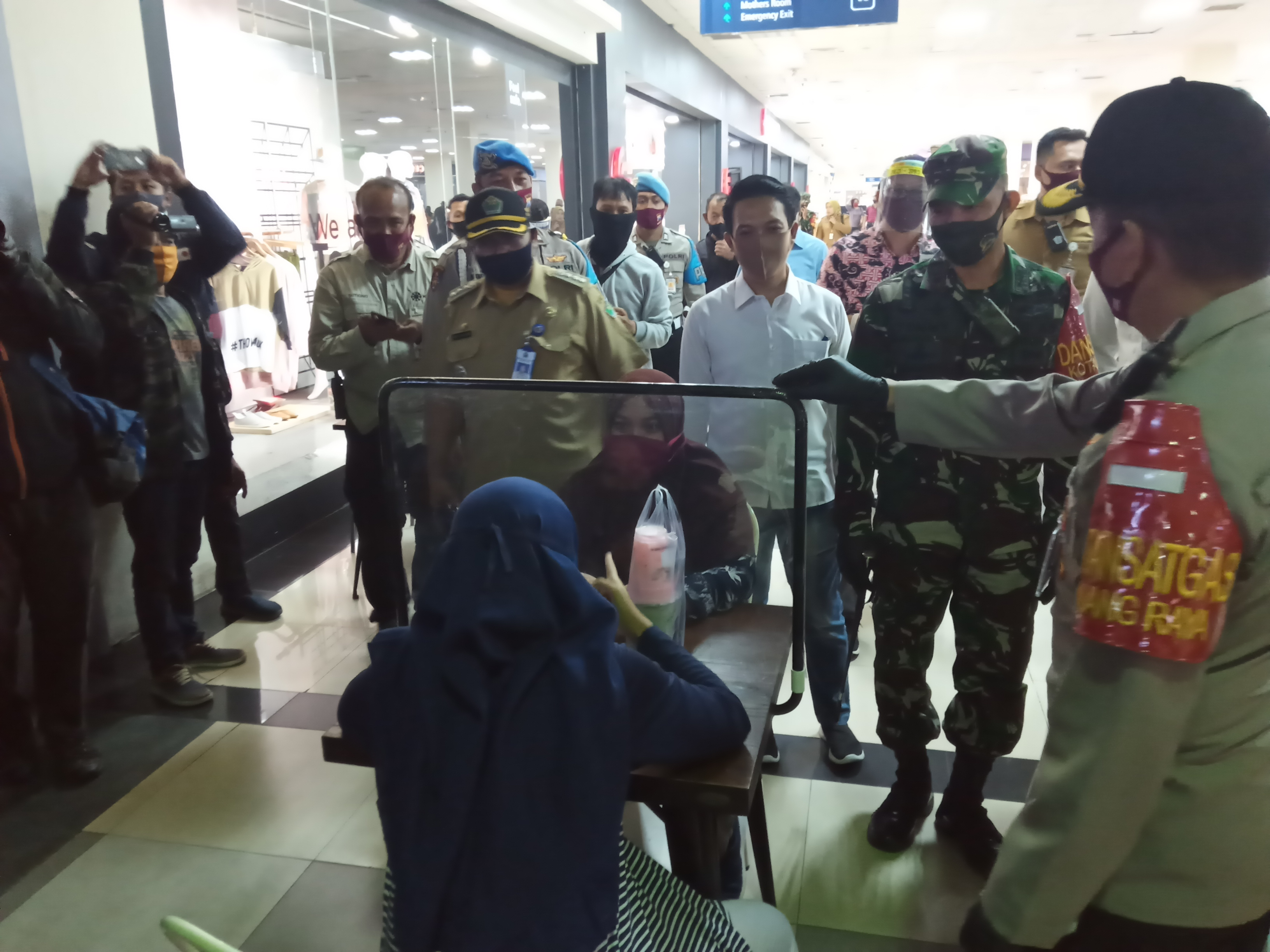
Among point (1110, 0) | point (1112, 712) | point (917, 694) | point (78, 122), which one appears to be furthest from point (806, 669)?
point (1110, 0)

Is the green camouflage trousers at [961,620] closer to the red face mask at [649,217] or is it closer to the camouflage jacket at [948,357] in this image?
the camouflage jacket at [948,357]

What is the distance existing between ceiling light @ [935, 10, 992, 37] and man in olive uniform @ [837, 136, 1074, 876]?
7.37 meters

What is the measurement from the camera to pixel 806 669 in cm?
230

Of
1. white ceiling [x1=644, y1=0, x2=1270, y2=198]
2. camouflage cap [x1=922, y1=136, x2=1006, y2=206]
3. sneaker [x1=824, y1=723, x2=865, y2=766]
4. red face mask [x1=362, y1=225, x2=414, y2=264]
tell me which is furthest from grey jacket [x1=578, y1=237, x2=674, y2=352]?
white ceiling [x1=644, y1=0, x2=1270, y2=198]

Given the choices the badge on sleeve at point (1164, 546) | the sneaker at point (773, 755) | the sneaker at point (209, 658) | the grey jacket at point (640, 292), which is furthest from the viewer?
the grey jacket at point (640, 292)

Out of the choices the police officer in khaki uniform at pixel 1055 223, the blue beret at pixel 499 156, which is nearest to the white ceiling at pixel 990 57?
the police officer in khaki uniform at pixel 1055 223

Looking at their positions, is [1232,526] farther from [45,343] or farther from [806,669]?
[45,343]

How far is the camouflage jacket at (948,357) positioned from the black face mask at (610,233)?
6.70 ft

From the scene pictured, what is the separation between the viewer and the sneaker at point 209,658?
2955mm

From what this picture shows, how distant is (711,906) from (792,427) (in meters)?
0.74

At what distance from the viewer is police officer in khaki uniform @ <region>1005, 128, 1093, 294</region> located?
3.15 metres

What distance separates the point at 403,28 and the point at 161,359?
10.4ft

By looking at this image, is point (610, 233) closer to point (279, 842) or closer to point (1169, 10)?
point (279, 842)

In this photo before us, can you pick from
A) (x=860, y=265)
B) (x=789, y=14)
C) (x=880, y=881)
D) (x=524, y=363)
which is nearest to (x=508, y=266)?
(x=524, y=363)
